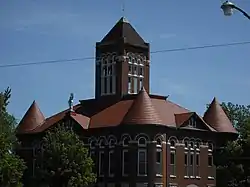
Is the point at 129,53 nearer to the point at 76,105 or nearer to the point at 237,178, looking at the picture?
the point at 76,105

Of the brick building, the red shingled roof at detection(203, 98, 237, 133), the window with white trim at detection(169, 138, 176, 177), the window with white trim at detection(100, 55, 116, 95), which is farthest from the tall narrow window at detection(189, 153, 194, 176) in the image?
the window with white trim at detection(100, 55, 116, 95)

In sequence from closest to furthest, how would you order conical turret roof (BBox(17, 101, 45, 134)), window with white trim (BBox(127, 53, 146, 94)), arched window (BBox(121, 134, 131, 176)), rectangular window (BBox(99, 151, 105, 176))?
arched window (BBox(121, 134, 131, 176)) < rectangular window (BBox(99, 151, 105, 176)) < window with white trim (BBox(127, 53, 146, 94)) < conical turret roof (BBox(17, 101, 45, 134))

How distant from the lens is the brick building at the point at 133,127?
68.4 meters

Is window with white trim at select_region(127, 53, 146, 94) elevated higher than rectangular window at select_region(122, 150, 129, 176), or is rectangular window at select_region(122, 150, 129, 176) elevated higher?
window with white trim at select_region(127, 53, 146, 94)

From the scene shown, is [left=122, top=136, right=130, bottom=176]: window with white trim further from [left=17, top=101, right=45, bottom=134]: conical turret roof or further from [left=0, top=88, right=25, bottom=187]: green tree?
[left=17, top=101, right=45, bottom=134]: conical turret roof

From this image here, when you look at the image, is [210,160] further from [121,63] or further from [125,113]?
[121,63]

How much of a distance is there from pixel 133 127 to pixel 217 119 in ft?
42.5

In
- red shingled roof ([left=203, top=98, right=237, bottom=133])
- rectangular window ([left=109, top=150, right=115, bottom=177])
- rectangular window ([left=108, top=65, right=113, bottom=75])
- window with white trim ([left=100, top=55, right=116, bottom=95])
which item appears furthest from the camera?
rectangular window ([left=108, top=65, right=113, bottom=75])

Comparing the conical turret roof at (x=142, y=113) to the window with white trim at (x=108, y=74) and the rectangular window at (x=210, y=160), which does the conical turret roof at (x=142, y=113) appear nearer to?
the window with white trim at (x=108, y=74)

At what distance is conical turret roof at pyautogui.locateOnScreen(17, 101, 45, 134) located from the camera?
7819 centimetres

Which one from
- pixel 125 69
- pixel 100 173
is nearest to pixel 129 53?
pixel 125 69

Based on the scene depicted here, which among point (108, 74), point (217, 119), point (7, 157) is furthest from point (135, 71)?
point (7, 157)

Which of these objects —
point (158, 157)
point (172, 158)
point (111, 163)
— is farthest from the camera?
point (111, 163)

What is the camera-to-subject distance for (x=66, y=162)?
219 feet
